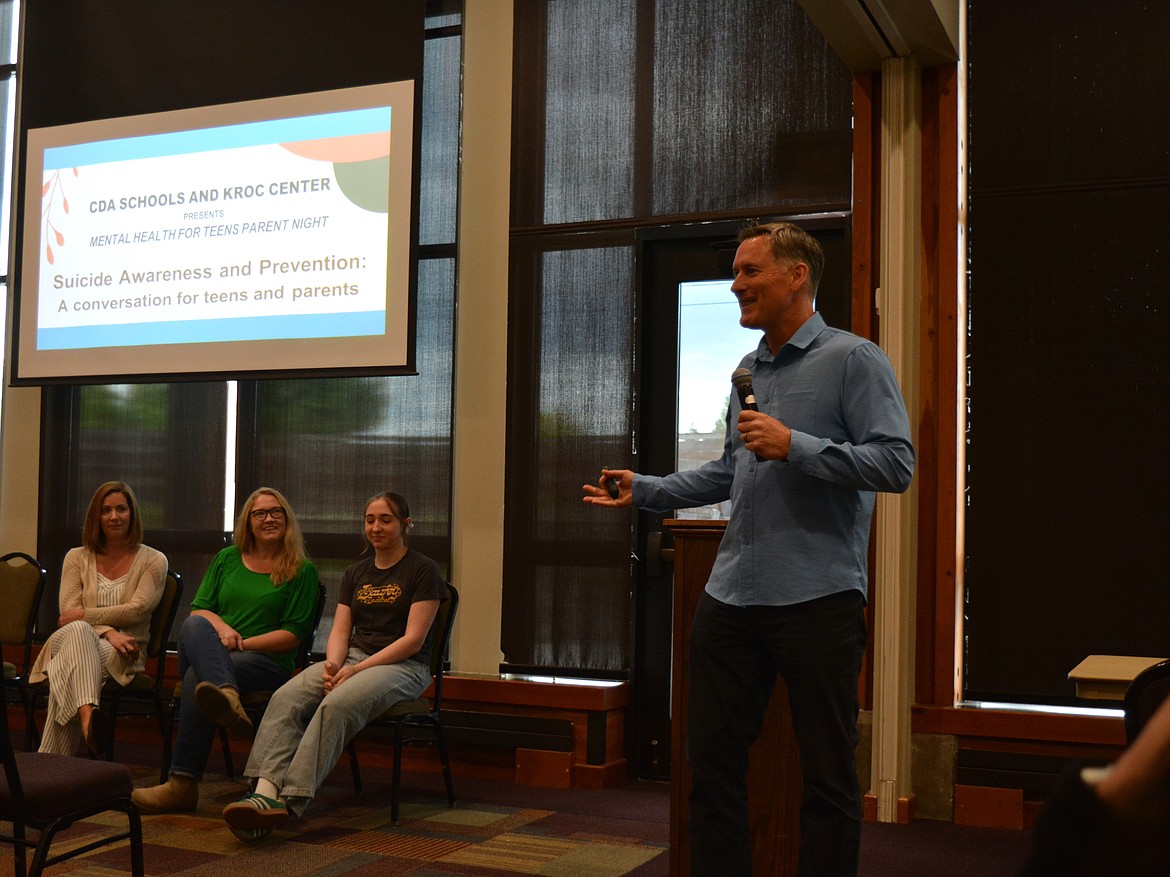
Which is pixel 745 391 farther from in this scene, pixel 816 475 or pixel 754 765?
pixel 754 765

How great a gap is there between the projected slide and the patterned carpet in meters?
1.72

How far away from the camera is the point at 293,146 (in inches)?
199

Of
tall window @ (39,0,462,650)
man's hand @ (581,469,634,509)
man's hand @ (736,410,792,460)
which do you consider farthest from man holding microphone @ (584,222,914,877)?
tall window @ (39,0,462,650)

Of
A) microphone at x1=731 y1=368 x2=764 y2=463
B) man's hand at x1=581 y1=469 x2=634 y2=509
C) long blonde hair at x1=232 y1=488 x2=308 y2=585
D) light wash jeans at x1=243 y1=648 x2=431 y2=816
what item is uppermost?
microphone at x1=731 y1=368 x2=764 y2=463

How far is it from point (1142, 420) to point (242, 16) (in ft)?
13.2

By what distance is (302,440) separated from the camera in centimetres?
511

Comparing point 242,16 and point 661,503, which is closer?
point 661,503

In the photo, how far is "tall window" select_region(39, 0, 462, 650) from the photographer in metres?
4.92

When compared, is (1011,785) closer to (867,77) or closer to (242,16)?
(867,77)

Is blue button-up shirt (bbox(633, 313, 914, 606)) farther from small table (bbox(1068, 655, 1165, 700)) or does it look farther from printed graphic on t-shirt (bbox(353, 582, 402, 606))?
printed graphic on t-shirt (bbox(353, 582, 402, 606))

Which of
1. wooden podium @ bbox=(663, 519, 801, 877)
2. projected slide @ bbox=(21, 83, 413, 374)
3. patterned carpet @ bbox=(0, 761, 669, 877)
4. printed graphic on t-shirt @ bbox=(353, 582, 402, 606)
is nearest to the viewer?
wooden podium @ bbox=(663, 519, 801, 877)

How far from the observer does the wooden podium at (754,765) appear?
8.29ft

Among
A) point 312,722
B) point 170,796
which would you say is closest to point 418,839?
point 312,722

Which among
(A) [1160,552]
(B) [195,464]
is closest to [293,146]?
(B) [195,464]
